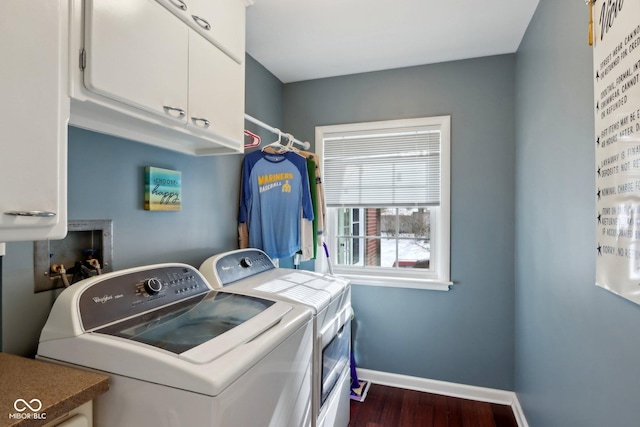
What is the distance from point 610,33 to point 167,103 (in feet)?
4.80

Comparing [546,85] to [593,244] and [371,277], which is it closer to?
[593,244]

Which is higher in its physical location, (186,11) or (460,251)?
(186,11)

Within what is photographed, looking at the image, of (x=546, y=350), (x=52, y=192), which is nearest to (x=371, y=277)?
(x=546, y=350)

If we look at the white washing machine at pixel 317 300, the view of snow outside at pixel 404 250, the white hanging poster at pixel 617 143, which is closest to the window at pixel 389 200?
the view of snow outside at pixel 404 250

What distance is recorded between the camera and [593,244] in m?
1.17

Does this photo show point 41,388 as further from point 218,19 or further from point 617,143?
point 617,143

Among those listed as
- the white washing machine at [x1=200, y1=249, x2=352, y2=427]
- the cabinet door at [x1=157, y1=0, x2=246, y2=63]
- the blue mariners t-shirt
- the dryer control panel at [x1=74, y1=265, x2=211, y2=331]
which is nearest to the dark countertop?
the dryer control panel at [x1=74, y1=265, x2=211, y2=331]

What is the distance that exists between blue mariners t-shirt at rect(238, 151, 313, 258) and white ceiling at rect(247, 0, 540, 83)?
A: 782 mm

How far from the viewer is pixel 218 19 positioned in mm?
1456

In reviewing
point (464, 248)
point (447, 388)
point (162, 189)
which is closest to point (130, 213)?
point (162, 189)

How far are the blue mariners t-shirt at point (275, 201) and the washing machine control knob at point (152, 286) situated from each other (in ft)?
3.11

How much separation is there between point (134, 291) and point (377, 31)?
203cm

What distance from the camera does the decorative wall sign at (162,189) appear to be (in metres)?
1.57

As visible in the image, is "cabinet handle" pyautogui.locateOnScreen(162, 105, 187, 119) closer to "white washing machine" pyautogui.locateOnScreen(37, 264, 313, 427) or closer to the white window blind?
"white washing machine" pyautogui.locateOnScreen(37, 264, 313, 427)
